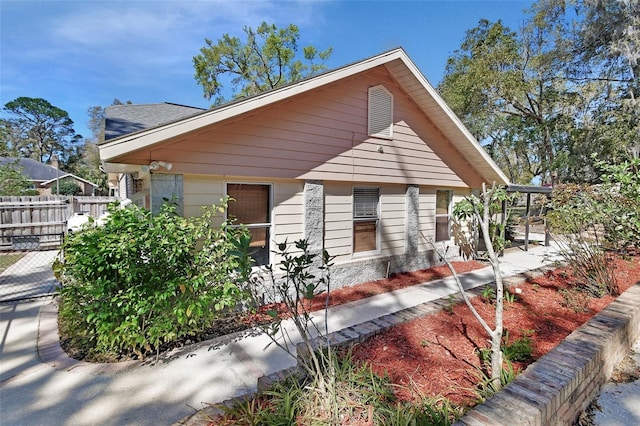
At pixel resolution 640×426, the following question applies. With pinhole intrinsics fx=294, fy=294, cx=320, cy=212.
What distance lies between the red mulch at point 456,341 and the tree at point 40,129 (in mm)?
63828

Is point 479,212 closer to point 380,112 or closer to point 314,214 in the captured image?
point 380,112

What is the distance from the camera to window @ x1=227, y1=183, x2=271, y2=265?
5249mm

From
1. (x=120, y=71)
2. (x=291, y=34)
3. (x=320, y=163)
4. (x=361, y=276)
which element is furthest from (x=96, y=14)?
(x=291, y=34)

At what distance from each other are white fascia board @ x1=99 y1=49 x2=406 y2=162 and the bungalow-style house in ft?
0.05

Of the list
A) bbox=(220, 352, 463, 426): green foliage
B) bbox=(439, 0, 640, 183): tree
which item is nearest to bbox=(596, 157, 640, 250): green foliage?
bbox=(220, 352, 463, 426): green foliage

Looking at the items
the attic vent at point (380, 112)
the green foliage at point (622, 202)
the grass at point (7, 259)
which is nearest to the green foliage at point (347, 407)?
the attic vent at point (380, 112)

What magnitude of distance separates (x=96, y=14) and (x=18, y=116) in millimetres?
63516

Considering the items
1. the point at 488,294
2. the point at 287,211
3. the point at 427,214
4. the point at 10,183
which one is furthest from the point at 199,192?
the point at 10,183

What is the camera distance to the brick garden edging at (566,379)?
1815mm

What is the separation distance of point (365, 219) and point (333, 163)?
1.64 metres

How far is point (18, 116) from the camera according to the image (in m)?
49.5

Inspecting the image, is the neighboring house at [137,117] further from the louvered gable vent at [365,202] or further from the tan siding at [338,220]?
the louvered gable vent at [365,202]

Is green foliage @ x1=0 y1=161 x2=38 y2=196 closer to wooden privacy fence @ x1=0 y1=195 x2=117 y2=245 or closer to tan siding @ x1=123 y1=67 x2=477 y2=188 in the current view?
wooden privacy fence @ x1=0 y1=195 x2=117 y2=245

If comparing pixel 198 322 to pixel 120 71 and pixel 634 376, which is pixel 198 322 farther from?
pixel 120 71
